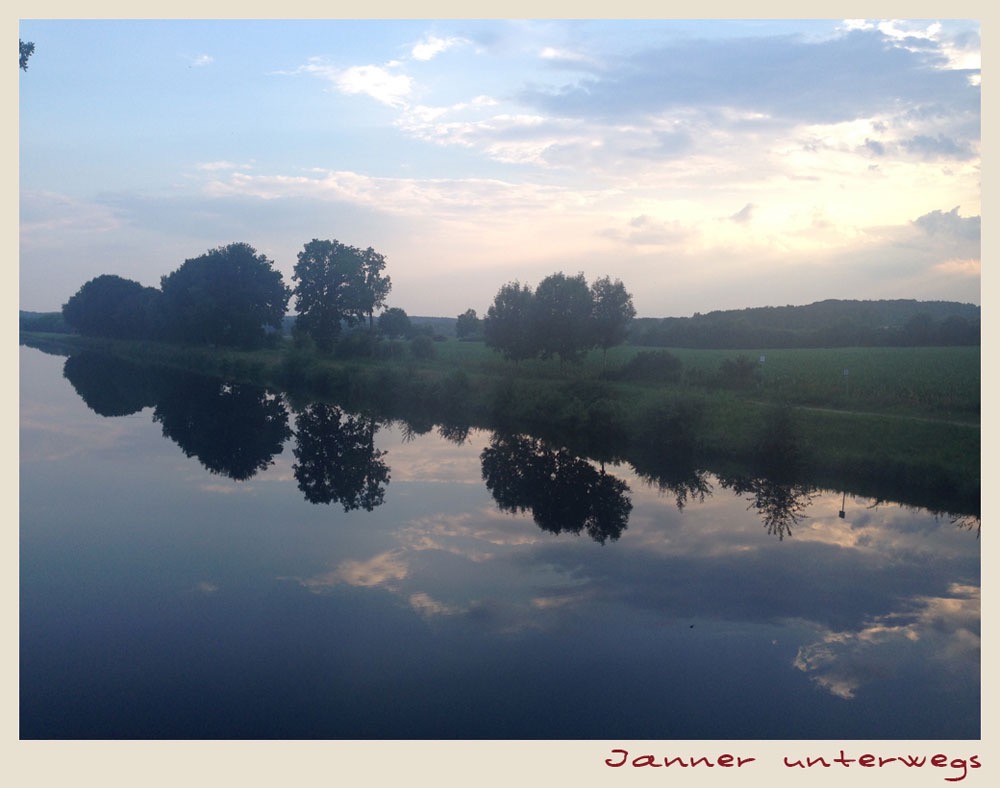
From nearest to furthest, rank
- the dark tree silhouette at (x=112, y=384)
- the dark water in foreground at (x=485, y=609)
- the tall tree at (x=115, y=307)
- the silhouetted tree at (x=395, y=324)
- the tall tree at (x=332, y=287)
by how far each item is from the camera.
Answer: the dark water in foreground at (x=485, y=609) < the dark tree silhouette at (x=112, y=384) < the tall tree at (x=332, y=287) < the silhouetted tree at (x=395, y=324) < the tall tree at (x=115, y=307)

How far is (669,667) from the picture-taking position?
934 centimetres

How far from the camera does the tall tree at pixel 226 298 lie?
172 feet

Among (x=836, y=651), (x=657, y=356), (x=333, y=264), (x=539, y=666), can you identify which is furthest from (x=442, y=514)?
(x=333, y=264)

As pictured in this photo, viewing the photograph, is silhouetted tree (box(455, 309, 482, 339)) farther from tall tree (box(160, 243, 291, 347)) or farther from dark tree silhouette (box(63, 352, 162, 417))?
dark tree silhouette (box(63, 352, 162, 417))

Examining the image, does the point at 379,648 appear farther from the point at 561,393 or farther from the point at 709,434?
the point at 561,393

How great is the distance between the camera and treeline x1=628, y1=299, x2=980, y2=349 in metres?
34.3

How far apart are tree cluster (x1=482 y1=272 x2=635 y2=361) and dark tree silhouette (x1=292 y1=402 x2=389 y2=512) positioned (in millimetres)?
8419

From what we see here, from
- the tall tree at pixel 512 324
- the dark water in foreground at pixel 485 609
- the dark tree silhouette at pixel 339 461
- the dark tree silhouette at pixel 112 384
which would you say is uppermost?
the tall tree at pixel 512 324

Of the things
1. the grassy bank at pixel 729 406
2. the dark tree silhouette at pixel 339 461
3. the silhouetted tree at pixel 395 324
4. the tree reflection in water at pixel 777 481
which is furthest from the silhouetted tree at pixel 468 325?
the tree reflection in water at pixel 777 481

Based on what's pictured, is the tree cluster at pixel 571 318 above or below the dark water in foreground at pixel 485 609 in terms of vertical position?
above

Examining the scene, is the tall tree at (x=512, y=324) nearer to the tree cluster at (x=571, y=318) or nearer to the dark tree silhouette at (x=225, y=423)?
the tree cluster at (x=571, y=318)

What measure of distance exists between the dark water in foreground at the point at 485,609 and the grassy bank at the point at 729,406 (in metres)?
1.93

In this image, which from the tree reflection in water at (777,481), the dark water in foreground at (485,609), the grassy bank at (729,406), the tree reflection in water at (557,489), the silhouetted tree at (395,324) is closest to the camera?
the dark water in foreground at (485,609)

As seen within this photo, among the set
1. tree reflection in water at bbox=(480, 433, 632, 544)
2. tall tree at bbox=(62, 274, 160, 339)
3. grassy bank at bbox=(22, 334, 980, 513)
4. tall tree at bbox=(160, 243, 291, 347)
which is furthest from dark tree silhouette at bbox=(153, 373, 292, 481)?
tall tree at bbox=(62, 274, 160, 339)
